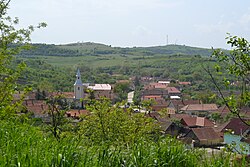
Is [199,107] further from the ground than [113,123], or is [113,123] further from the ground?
[113,123]

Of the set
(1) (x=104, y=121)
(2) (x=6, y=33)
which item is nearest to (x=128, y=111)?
(1) (x=104, y=121)

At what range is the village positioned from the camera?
459 inches

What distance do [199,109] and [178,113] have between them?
8092 millimetres

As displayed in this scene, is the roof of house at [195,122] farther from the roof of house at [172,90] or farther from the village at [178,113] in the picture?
the roof of house at [172,90]

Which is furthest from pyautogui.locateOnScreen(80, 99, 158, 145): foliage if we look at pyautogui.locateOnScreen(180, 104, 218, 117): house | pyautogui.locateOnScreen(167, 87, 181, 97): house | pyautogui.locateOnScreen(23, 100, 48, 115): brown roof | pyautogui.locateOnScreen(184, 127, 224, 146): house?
pyautogui.locateOnScreen(167, 87, 181, 97): house

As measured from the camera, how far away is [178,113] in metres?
60.7

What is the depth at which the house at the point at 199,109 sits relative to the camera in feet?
215

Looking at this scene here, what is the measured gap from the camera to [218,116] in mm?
53406

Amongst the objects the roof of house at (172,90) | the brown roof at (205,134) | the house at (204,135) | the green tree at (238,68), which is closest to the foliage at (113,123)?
the green tree at (238,68)

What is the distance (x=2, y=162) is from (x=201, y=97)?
72.9m

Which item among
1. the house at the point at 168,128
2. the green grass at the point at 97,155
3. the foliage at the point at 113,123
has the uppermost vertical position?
the green grass at the point at 97,155

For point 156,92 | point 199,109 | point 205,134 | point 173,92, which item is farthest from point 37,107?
point 173,92

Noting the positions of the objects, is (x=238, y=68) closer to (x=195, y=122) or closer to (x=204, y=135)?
(x=204, y=135)

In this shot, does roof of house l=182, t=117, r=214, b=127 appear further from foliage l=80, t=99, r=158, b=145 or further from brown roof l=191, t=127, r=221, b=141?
foliage l=80, t=99, r=158, b=145
